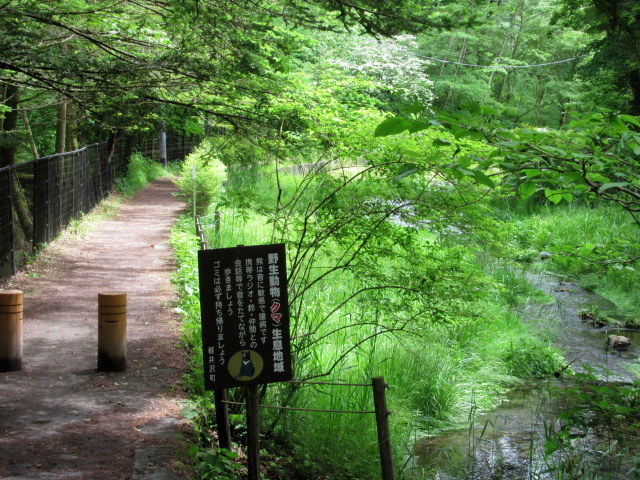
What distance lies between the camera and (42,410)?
5824 millimetres

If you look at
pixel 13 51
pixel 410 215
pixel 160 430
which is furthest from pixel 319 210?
pixel 13 51

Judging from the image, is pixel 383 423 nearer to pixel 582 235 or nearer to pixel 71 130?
pixel 582 235

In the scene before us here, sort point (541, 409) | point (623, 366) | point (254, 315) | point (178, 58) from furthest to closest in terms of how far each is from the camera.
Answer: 1. point (623, 366)
2. point (541, 409)
3. point (178, 58)
4. point (254, 315)

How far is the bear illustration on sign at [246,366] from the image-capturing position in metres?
4.55

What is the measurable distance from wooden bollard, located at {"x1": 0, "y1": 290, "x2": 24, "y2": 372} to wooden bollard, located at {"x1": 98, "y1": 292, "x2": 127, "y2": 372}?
30.7 inches

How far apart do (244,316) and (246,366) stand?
330 mm

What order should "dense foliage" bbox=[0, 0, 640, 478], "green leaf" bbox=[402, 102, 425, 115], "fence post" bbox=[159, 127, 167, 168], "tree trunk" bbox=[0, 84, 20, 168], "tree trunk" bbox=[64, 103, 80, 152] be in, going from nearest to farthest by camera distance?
"green leaf" bbox=[402, 102, 425, 115]
"dense foliage" bbox=[0, 0, 640, 478]
"tree trunk" bbox=[0, 84, 20, 168]
"tree trunk" bbox=[64, 103, 80, 152]
"fence post" bbox=[159, 127, 167, 168]

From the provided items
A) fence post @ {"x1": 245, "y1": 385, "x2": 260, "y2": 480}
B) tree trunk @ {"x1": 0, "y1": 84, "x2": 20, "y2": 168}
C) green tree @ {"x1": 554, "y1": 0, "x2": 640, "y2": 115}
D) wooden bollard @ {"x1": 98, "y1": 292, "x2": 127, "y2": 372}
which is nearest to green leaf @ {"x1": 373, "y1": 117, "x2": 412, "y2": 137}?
fence post @ {"x1": 245, "y1": 385, "x2": 260, "y2": 480}

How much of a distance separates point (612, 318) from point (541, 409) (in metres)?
4.87

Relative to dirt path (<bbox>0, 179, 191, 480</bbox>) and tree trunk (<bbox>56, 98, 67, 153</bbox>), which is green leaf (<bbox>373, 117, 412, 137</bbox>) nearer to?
dirt path (<bbox>0, 179, 191, 480</bbox>)

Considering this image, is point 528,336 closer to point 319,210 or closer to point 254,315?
point 319,210

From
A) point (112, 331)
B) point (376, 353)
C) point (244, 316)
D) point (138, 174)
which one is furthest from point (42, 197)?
point (138, 174)

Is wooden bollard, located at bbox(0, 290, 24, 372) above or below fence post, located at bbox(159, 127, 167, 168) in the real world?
below

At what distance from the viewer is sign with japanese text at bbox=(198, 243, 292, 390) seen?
4.55 metres
